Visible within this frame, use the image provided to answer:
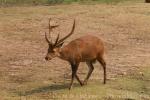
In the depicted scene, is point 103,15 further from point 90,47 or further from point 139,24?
point 90,47

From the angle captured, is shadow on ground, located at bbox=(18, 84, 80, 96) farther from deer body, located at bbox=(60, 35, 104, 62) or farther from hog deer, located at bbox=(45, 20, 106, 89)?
deer body, located at bbox=(60, 35, 104, 62)

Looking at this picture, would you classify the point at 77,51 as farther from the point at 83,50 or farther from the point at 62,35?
→ the point at 62,35

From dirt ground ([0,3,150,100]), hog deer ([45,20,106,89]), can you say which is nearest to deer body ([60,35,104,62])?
hog deer ([45,20,106,89])

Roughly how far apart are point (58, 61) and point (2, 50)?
6.65 ft

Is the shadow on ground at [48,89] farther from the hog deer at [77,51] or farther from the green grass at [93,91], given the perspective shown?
the hog deer at [77,51]

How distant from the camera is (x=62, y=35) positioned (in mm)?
17078

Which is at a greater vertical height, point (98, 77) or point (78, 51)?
point (78, 51)

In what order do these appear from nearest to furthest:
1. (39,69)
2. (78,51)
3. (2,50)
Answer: (78,51), (39,69), (2,50)

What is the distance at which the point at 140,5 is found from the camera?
22.9 meters

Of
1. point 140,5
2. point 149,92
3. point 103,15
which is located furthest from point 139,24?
point 149,92

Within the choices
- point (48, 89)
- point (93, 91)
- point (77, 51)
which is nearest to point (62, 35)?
point (48, 89)

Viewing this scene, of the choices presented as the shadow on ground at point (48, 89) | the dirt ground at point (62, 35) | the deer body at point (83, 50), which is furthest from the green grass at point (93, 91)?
the deer body at point (83, 50)

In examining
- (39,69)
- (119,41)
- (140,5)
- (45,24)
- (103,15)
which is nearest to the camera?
(39,69)

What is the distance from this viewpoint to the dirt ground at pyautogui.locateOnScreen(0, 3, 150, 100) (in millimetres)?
12609
